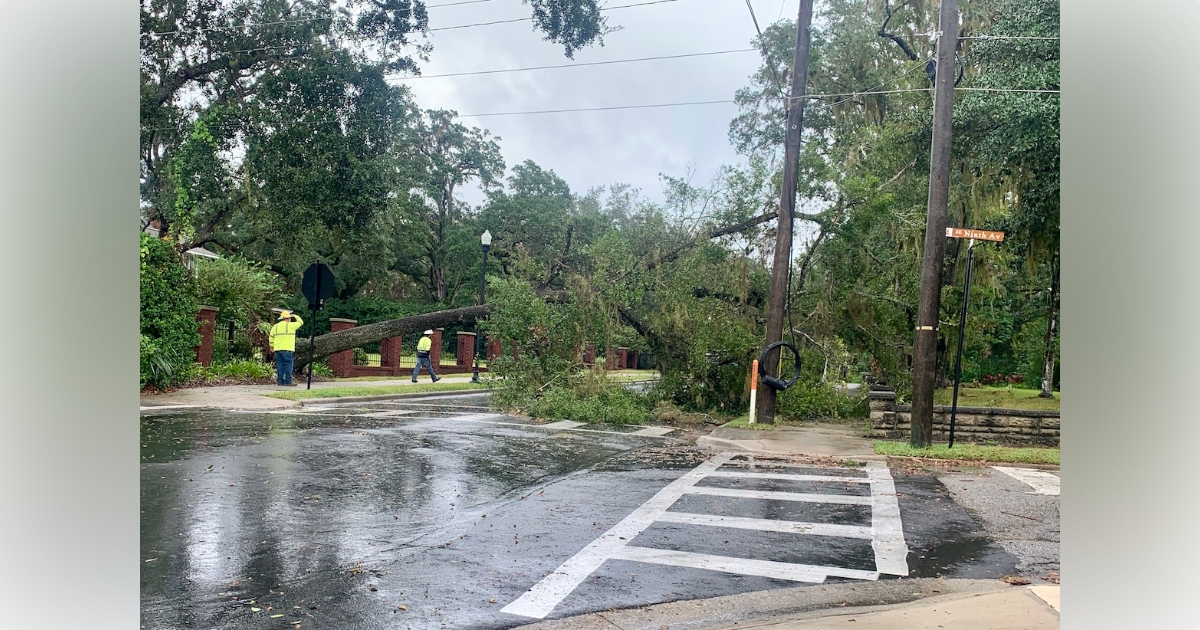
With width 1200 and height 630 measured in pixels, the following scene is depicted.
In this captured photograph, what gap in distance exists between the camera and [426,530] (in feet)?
21.6

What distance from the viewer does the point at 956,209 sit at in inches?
661

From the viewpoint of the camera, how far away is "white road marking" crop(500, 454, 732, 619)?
4.78 meters

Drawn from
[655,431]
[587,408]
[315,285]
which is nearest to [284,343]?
[315,285]

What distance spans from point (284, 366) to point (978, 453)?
600 inches

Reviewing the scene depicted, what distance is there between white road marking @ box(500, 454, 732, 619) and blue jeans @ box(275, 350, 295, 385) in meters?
13.3

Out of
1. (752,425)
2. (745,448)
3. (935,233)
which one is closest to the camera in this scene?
(935,233)

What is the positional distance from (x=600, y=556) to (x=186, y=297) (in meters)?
14.2

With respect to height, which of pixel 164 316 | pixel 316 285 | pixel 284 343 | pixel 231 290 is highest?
pixel 316 285

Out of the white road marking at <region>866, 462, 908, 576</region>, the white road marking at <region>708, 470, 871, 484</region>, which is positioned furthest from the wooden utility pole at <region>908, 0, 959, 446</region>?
the white road marking at <region>708, 470, 871, 484</region>

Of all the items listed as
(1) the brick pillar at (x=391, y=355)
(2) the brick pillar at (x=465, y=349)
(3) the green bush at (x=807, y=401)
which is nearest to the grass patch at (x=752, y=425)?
(3) the green bush at (x=807, y=401)

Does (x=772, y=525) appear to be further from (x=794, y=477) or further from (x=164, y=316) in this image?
(x=164, y=316)

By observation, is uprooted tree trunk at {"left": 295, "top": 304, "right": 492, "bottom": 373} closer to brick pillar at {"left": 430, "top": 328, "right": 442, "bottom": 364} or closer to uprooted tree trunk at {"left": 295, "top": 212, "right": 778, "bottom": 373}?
uprooted tree trunk at {"left": 295, "top": 212, "right": 778, "bottom": 373}
